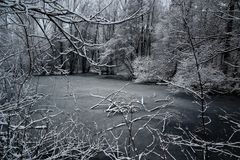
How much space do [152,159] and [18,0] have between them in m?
4.23

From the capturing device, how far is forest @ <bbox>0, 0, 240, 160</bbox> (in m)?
1.80

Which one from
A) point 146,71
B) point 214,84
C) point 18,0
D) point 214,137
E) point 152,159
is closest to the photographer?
point 18,0

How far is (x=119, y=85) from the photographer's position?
593 inches

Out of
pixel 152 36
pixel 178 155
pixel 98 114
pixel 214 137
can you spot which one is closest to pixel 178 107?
pixel 214 137

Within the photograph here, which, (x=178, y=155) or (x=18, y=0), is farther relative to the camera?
(x=178, y=155)

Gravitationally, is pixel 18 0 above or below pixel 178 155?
above

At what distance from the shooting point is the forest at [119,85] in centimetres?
180

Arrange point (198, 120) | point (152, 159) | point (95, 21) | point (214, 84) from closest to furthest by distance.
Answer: point (95, 21) < point (152, 159) < point (198, 120) < point (214, 84)

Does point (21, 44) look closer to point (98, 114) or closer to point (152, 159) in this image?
point (152, 159)

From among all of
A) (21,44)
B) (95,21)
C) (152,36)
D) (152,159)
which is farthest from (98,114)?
(152,36)

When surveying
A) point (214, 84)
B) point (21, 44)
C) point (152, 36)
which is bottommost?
point (214, 84)

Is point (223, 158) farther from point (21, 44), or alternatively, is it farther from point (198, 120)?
point (21, 44)

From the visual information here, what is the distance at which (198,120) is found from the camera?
699 centimetres

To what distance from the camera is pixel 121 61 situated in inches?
851
